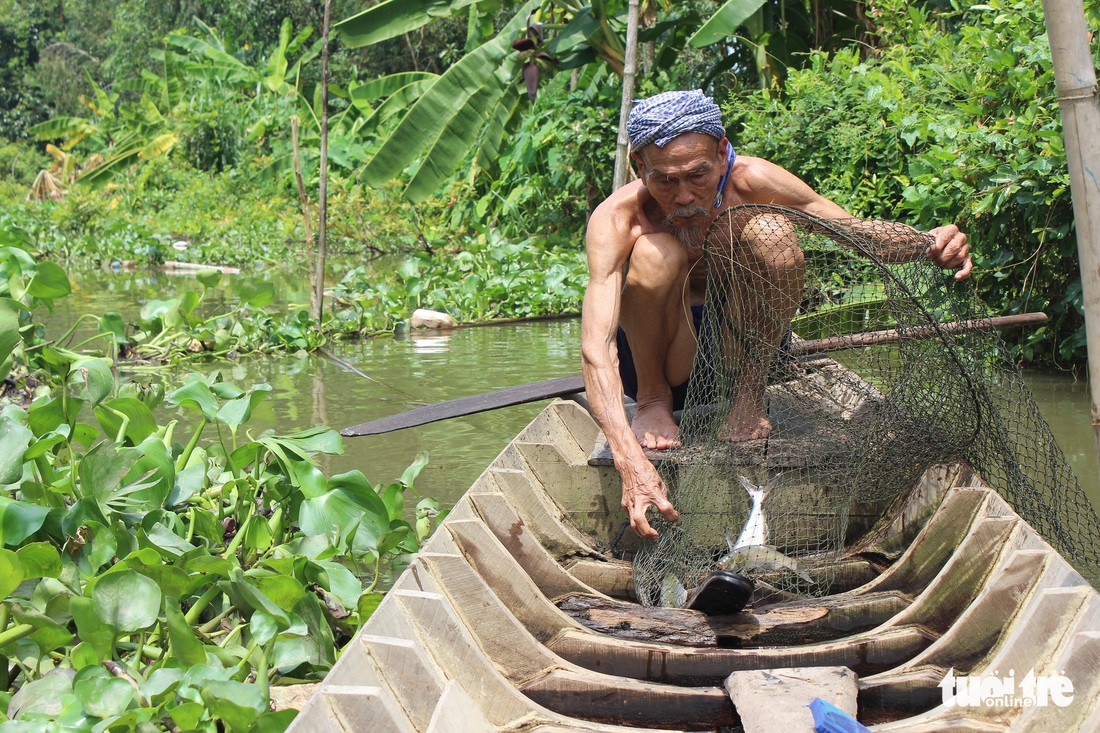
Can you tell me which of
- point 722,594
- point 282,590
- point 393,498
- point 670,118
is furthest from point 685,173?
point 282,590

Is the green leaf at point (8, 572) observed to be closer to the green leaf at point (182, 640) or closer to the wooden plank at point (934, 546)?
the green leaf at point (182, 640)

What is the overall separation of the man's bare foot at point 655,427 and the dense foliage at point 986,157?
2.32 meters

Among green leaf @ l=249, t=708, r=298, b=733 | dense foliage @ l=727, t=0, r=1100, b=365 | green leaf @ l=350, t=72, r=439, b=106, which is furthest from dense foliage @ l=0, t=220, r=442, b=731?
green leaf @ l=350, t=72, r=439, b=106

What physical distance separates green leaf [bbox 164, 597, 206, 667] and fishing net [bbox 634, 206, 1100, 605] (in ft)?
3.46

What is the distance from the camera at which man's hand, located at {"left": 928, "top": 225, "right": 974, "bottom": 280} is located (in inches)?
106

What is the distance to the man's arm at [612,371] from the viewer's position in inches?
96.8

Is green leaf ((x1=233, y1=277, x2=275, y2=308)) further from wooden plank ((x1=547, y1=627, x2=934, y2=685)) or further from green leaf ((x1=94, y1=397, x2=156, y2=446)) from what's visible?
wooden plank ((x1=547, y1=627, x2=934, y2=685))

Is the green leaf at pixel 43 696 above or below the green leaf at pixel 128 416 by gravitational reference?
below

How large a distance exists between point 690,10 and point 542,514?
7.51m

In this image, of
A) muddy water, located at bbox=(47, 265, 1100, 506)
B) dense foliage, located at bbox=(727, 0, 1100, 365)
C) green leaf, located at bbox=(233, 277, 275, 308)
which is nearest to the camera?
green leaf, located at bbox=(233, 277, 275, 308)

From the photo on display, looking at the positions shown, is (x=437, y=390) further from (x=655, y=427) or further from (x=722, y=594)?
(x=722, y=594)

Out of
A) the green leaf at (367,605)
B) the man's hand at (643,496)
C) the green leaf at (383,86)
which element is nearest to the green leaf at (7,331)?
the green leaf at (367,605)

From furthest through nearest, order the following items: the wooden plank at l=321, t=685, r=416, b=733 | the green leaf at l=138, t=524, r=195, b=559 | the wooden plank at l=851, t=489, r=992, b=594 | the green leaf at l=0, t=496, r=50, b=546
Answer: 1. the wooden plank at l=851, t=489, r=992, b=594
2. the green leaf at l=138, t=524, r=195, b=559
3. the green leaf at l=0, t=496, r=50, b=546
4. the wooden plank at l=321, t=685, r=416, b=733

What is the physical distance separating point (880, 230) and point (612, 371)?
0.79 metres
